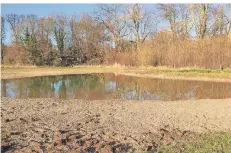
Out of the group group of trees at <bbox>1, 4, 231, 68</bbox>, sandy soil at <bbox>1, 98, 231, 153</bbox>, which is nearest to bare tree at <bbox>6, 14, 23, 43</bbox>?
group of trees at <bbox>1, 4, 231, 68</bbox>

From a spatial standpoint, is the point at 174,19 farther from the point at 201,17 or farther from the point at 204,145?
the point at 204,145

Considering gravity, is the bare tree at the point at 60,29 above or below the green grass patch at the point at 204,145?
above

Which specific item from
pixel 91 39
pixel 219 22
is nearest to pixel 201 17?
pixel 219 22

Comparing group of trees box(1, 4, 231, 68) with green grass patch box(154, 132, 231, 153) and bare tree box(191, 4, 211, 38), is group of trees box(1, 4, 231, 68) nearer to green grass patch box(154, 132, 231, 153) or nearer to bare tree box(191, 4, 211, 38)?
bare tree box(191, 4, 211, 38)

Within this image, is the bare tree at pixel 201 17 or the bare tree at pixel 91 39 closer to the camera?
the bare tree at pixel 201 17

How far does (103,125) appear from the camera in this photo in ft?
23.2

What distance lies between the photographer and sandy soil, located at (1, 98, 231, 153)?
224 inches

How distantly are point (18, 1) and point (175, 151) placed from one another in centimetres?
377

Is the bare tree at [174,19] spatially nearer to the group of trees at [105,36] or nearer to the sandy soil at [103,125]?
the group of trees at [105,36]

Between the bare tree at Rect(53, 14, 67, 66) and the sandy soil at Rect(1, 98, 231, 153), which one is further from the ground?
the bare tree at Rect(53, 14, 67, 66)

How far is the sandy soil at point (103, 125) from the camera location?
5.68 meters

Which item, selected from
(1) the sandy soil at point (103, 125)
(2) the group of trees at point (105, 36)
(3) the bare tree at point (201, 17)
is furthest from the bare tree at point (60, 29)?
(1) the sandy soil at point (103, 125)

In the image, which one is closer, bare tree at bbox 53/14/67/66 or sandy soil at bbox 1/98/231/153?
sandy soil at bbox 1/98/231/153

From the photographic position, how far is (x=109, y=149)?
542cm
